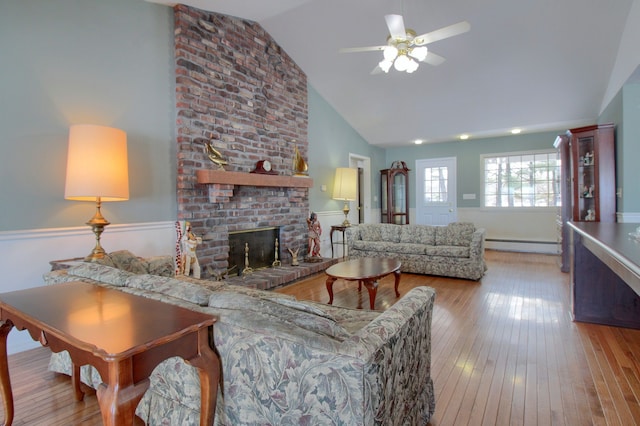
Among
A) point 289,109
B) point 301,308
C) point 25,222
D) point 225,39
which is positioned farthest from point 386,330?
point 289,109

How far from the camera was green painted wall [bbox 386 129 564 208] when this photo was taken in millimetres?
6809

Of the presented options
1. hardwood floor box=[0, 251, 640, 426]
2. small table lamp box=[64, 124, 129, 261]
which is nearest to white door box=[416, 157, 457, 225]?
hardwood floor box=[0, 251, 640, 426]

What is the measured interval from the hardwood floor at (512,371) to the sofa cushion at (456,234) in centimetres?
123

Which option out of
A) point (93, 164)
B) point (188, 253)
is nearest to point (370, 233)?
point (188, 253)

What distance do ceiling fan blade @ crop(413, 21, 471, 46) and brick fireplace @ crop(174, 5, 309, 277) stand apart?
237cm

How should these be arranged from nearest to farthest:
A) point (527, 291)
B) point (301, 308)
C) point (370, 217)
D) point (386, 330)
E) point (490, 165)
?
1. point (386, 330)
2. point (301, 308)
3. point (527, 291)
4. point (490, 165)
5. point (370, 217)

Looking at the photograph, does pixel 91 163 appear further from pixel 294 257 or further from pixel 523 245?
pixel 523 245

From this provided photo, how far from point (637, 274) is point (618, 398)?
114cm

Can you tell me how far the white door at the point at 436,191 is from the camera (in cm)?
773

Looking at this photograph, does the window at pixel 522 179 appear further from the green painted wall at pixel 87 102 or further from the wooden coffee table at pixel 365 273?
the wooden coffee table at pixel 365 273

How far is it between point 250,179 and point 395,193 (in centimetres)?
467

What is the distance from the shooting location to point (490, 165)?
7293mm

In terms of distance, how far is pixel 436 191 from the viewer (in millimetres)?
7953

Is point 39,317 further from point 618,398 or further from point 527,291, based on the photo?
point 527,291
